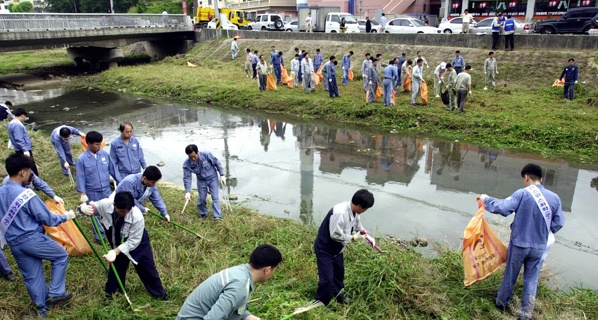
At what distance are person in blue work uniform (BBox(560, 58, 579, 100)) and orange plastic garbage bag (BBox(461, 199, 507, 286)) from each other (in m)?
10.6

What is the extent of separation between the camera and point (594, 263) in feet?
18.2

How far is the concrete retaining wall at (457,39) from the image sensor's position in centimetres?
1542

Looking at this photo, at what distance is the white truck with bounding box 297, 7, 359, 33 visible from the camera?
2468cm

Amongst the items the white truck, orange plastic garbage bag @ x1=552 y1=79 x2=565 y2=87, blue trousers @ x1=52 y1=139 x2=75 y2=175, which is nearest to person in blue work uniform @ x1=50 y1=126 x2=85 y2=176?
blue trousers @ x1=52 y1=139 x2=75 y2=175

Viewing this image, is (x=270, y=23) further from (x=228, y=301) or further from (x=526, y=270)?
(x=228, y=301)

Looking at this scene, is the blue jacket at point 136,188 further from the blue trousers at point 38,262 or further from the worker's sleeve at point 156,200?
the blue trousers at point 38,262

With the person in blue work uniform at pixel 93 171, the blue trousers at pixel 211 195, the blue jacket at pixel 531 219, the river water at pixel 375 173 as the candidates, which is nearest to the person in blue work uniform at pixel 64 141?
the river water at pixel 375 173

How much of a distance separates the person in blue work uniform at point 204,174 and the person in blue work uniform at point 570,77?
11.5 metres

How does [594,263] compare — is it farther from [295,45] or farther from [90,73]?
[90,73]

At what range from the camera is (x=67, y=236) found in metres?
5.11

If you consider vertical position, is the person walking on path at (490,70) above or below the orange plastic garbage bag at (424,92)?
above

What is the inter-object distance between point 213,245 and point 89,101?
15.2 m

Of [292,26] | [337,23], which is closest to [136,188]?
[337,23]

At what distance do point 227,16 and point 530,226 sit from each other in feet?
111
